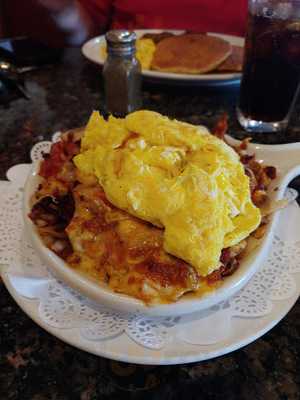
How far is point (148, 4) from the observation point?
252 centimetres

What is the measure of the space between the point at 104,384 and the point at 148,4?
96.1 inches

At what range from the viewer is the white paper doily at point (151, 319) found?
2.15 feet

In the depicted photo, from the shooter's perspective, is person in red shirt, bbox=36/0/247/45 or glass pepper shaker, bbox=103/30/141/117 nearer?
glass pepper shaker, bbox=103/30/141/117

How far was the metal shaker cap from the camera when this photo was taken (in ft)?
4.49

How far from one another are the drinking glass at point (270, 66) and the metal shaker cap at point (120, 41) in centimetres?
41

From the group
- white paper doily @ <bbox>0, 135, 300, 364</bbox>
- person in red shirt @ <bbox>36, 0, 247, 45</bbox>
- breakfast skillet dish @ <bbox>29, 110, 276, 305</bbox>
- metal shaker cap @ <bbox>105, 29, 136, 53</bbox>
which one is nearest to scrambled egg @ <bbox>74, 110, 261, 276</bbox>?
breakfast skillet dish @ <bbox>29, 110, 276, 305</bbox>

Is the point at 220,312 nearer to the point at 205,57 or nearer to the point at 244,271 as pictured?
the point at 244,271

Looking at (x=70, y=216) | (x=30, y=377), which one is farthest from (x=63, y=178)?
(x=30, y=377)

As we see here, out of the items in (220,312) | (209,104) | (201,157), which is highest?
(201,157)

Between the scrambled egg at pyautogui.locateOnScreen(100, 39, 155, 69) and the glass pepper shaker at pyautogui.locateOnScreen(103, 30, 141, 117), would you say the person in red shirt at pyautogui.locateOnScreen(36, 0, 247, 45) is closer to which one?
the scrambled egg at pyautogui.locateOnScreen(100, 39, 155, 69)

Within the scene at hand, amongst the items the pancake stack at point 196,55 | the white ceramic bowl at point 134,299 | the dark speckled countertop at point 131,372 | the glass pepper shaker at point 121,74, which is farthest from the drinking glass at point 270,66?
the dark speckled countertop at point 131,372

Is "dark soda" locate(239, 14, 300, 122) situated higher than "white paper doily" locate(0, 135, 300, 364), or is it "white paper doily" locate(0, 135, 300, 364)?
"dark soda" locate(239, 14, 300, 122)

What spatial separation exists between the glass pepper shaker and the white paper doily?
82 centimetres

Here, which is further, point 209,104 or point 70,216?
point 209,104
